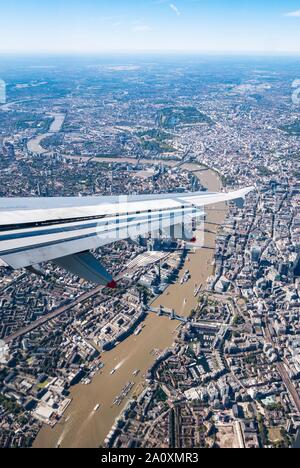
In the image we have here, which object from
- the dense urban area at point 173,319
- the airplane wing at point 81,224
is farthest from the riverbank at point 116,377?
the airplane wing at point 81,224

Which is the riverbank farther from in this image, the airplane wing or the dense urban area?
the airplane wing

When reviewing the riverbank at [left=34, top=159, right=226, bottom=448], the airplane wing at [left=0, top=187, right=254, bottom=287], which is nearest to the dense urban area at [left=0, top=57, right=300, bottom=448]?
the riverbank at [left=34, top=159, right=226, bottom=448]

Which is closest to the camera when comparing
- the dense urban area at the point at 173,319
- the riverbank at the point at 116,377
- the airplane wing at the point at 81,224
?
the airplane wing at the point at 81,224

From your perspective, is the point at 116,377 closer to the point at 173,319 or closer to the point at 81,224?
the point at 173,319

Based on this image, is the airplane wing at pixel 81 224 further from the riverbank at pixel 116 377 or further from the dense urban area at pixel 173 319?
the riverbank at pixel 116 377

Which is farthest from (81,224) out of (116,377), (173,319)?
(173,319)

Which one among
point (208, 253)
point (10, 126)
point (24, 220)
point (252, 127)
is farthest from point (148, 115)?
point (24, 220)
